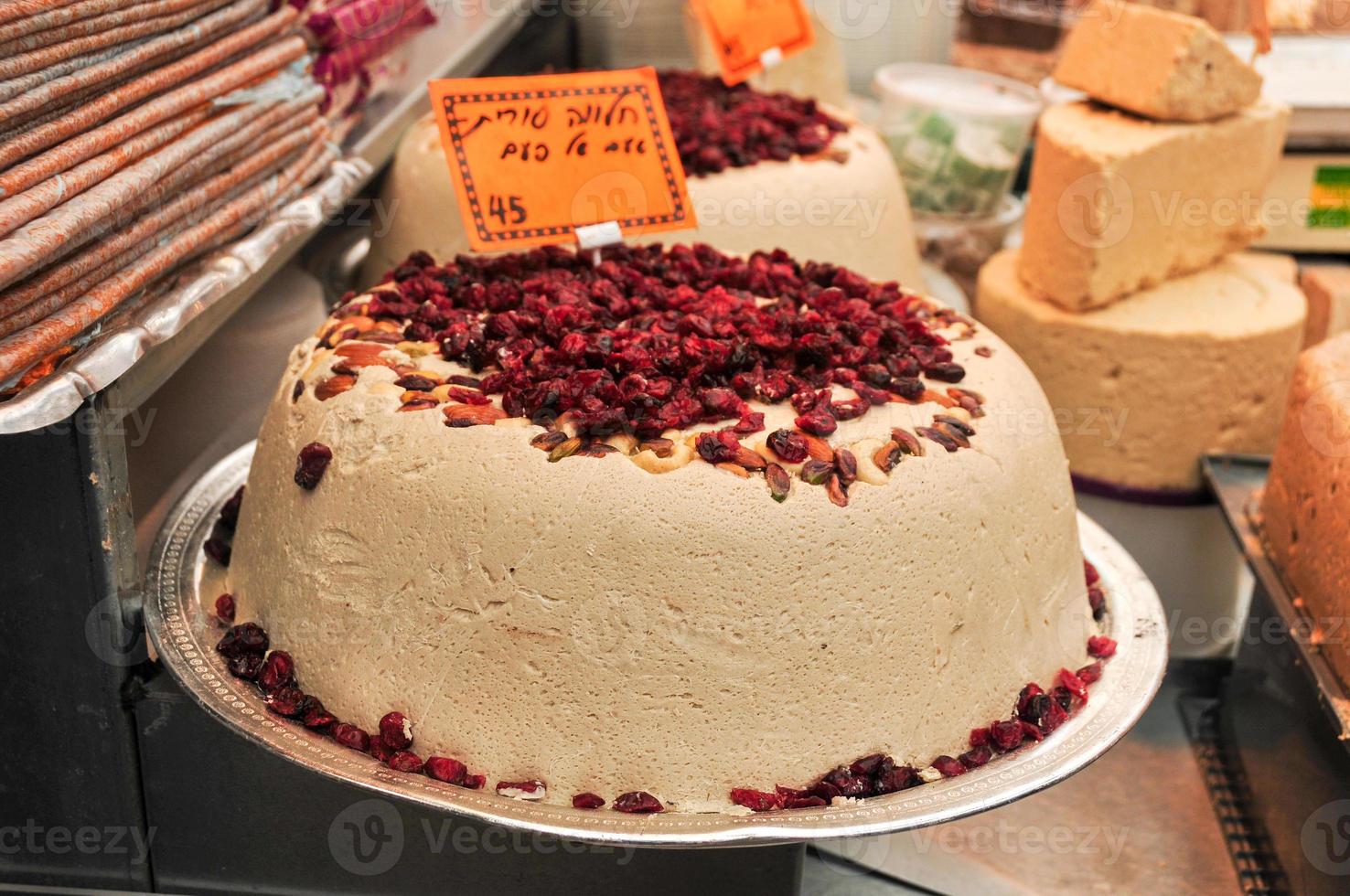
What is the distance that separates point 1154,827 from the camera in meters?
1.46

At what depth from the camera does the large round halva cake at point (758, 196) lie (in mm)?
1805

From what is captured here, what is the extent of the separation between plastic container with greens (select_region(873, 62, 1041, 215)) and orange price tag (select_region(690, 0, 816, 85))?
0.39m

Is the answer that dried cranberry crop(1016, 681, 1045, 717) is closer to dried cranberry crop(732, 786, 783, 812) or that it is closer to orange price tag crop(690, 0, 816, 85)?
dried cranberry crop(732, 786, 783, 812)

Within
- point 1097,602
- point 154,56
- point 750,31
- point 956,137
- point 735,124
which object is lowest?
point 1097,602

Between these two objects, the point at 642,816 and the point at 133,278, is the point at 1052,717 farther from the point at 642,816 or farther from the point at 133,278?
the point at 133,278

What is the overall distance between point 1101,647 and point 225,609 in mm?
807

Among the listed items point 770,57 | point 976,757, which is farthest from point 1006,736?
point 770,57

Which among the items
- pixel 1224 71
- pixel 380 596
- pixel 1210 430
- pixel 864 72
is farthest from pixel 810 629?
pixel 864 72

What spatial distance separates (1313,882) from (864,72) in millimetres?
2050

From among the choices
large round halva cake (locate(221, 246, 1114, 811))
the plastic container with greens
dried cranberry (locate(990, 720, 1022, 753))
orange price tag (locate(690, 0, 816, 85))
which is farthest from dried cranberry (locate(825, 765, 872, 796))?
the plastic container with greens

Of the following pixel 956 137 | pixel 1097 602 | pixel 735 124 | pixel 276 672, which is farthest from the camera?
pixel 956 137

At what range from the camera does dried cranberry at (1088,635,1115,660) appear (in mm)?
1216

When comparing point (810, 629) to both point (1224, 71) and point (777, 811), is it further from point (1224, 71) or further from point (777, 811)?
point (1224, 71)

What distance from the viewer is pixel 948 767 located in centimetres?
106
